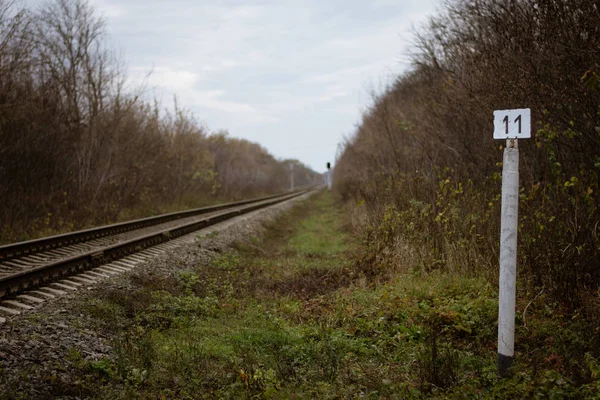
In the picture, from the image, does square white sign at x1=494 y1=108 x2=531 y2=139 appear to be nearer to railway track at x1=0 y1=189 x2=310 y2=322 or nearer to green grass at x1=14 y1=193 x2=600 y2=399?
green grass at x1=14 y1=193 x2=600 y2=399

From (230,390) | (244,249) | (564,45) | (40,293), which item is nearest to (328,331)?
(230,390)

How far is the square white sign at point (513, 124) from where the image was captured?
4.27 meters

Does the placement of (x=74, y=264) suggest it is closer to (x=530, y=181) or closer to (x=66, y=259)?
(x=66, y=259)

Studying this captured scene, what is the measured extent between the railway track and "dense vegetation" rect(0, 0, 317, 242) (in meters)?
2.32

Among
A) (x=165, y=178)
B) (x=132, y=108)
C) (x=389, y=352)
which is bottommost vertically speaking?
(x=389, y=352)

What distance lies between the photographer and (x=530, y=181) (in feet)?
27.7

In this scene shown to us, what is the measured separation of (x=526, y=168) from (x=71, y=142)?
51.9ft

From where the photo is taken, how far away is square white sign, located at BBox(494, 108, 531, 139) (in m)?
4.27

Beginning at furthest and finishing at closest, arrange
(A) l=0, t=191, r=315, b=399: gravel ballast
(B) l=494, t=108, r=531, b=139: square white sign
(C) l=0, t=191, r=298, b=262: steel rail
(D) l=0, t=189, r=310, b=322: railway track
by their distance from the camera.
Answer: (C) l=0, t=191, r=298, b=262: steel rail → (D) l=0, t=189, r=310, b=322: railway track → (B) l=494, t=108, r=531, b=139: square white sign → (A) l=0, t=191, r=315, b=399: gravel ballast

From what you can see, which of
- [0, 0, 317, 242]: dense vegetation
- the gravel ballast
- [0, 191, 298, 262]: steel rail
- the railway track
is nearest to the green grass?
the gravel ballast

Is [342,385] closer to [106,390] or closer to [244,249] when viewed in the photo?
[106,390]

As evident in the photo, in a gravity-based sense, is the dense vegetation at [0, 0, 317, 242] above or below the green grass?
above

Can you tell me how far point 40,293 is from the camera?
263 inches

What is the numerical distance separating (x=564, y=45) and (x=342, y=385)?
532cm
